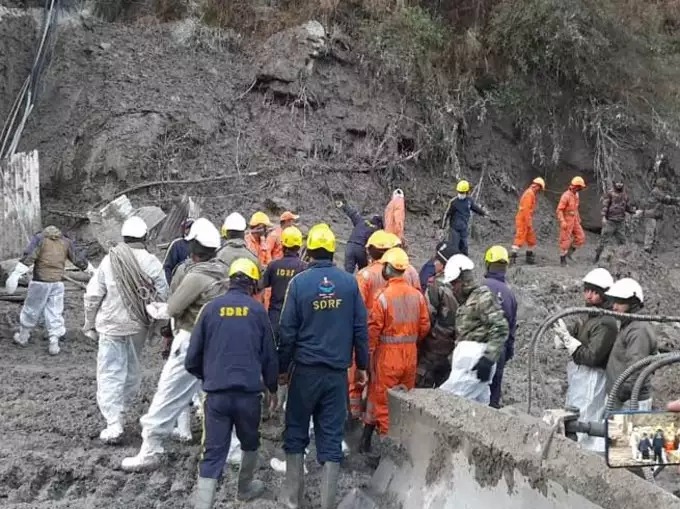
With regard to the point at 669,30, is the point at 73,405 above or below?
below

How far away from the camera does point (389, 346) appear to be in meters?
6.42

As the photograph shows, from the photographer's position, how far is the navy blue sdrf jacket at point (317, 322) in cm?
566

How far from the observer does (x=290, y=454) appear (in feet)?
18.9

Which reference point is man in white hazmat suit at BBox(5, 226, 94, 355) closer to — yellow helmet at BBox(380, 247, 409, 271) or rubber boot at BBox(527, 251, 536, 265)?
yellow helmet at BBox(380, 247, 409, 271)

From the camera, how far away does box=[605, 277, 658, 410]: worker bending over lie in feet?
19.2

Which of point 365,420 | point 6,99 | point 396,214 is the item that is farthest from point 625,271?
point 6,99

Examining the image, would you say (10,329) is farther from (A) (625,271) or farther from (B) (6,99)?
(A) (625,271)

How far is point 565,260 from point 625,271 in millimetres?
1329

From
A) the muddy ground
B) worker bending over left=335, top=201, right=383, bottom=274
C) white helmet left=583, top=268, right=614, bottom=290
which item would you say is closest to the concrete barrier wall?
white helmet left=583, top=268, right=614, bottom=290

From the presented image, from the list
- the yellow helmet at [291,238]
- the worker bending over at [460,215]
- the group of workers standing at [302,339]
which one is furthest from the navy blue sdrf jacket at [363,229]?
the yellow helmet at [291,238]

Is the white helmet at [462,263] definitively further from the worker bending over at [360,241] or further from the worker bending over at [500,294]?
the worker bending over at [360,241]

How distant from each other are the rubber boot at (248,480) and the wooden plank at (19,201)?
9405 millimetres

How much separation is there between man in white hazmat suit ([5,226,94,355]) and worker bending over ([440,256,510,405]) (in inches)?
219

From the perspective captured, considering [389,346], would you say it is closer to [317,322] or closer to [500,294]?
[317,322]
